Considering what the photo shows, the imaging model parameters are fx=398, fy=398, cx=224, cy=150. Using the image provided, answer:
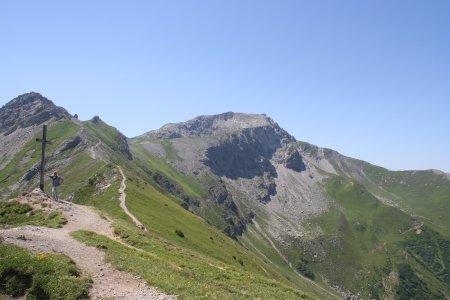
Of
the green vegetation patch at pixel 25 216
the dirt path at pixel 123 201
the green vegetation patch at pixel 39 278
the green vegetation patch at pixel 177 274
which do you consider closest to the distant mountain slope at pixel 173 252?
the green vegetation patch at pixel 177 274

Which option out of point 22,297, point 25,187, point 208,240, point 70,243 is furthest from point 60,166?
point 22,297

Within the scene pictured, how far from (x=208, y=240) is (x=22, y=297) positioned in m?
58.5

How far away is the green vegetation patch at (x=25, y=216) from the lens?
135 ft

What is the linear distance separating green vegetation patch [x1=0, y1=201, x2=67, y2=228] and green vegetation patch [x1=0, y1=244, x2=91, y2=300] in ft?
55.6

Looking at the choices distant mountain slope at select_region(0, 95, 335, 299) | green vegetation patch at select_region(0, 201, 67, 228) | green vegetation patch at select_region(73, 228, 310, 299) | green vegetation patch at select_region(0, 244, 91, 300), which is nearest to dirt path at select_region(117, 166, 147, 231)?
distant mountain slope at select_region(0, 95, 335, 299)

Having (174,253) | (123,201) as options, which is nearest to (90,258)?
(174,253)

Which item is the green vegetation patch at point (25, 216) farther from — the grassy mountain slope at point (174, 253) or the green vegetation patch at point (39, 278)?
the green vegetation patch at point (39, 278)

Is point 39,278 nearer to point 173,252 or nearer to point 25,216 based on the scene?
point 173,252

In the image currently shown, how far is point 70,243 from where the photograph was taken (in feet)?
106

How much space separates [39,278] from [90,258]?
21.0 ft

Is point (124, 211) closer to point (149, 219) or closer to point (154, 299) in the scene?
point (149, 219)

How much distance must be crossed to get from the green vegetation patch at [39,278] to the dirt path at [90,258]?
0.98 metres

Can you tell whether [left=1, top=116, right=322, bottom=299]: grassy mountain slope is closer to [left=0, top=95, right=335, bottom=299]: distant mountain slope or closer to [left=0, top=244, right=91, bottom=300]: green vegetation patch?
[left=0, top=95, right=335, bottom=299]: distant mountain slope

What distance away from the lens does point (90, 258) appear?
28422mm
